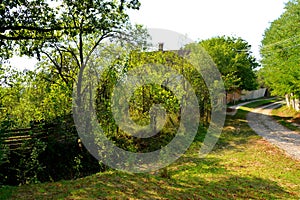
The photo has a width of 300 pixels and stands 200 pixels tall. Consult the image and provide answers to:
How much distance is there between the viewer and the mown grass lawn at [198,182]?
5.59m

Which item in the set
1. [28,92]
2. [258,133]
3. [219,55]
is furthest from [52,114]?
[219,55]

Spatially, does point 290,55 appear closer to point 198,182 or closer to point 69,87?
point 198,182

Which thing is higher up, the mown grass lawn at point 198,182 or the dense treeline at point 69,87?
the dense treeline at point 69,87

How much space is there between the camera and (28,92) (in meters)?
10.1

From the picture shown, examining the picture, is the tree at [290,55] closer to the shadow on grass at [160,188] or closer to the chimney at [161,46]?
the chimney at [161,46]

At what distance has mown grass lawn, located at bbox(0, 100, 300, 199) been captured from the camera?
5594mm

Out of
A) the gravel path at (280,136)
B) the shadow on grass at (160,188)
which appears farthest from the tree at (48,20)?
the gravel path at (280,136)

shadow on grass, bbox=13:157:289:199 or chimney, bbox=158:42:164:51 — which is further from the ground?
chimney, bbox=158:42:164:51

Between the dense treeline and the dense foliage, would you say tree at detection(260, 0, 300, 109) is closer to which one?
the dense foliage

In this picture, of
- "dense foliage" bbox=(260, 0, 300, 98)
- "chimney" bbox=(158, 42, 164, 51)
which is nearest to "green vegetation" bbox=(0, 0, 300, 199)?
"chimney" bbox=(158, 42, 164, 51)

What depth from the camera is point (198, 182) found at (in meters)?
6.86

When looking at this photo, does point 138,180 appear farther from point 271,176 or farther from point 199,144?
point 199,144

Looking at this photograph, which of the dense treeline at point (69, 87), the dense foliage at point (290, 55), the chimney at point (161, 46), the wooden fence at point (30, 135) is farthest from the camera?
the dense foliage at point (290, 55)

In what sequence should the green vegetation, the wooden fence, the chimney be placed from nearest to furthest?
the green vegetation → the wooden fence → the chimney
